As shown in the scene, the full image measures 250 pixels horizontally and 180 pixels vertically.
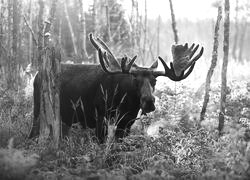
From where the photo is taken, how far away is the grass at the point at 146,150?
200 inches

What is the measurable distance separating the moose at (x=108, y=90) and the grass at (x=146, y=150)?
14.3 inches

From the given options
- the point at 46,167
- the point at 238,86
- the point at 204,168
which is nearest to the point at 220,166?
the point at 204,168

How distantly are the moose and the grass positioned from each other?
0.36 metres

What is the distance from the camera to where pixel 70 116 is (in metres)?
8.25

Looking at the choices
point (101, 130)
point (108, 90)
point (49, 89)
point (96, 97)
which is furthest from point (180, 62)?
point (49, 89)

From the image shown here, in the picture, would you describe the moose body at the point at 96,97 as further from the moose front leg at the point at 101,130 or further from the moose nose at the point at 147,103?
Answer: the moose nose at the point at 147,103

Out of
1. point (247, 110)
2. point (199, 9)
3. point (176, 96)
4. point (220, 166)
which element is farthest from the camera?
point (199, 9)

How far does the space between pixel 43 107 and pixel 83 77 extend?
56.5 inches

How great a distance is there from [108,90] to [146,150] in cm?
158

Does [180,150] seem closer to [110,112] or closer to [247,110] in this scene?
[110,112]

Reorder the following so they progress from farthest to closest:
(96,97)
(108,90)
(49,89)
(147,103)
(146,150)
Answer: (96,97) → (108,90) → (147,103) → (49,89) → (146,150)

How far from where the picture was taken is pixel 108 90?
25.5ft

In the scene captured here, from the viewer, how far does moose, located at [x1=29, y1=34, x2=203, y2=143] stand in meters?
7.46

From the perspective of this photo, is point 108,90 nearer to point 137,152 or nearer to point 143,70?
point 143,70
